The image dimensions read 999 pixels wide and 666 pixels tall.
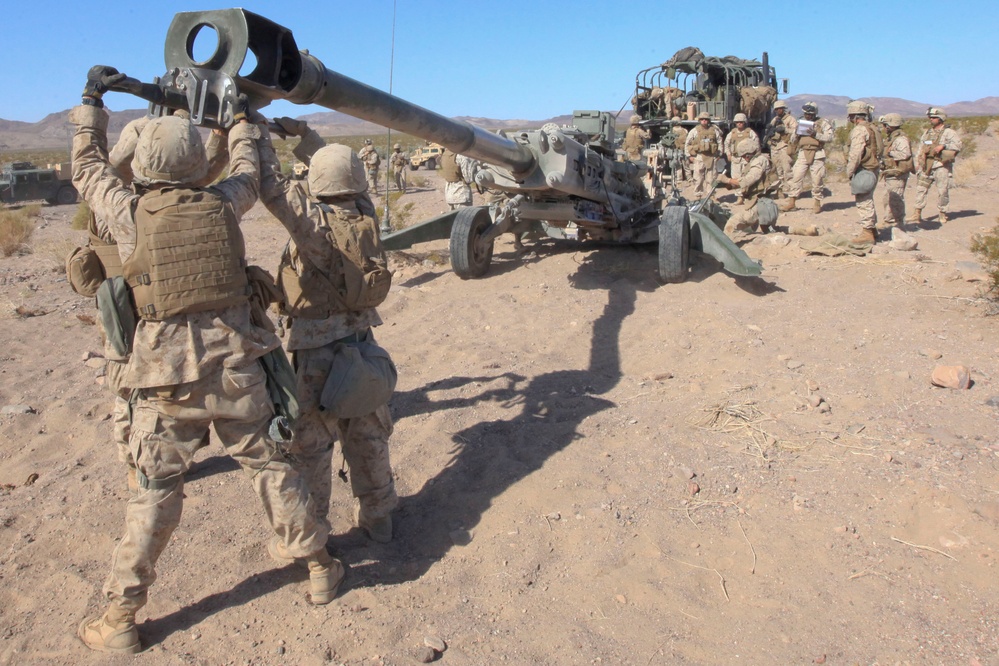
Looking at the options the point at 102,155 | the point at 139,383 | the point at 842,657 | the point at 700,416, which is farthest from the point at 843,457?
the point at 102,155

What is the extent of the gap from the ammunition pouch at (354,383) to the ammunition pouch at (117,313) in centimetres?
81

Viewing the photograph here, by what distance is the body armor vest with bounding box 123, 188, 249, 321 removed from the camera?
2.76m

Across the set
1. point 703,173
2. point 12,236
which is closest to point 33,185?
point 12,236

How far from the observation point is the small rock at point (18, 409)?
504 cm

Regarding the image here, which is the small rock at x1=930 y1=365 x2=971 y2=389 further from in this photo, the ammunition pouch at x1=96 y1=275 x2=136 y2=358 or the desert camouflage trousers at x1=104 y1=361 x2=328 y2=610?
the ammunition pouch at x1=96 y1=275 x2=136 y2=358

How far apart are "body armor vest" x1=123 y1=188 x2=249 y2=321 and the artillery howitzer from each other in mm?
532

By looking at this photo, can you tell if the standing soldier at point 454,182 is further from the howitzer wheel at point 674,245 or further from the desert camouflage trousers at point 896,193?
the desert camouflage trousers at point 896,193

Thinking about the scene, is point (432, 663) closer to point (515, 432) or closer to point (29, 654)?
point (29, 654)

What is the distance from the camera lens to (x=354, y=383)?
3.40 m

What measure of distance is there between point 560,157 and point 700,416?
2.99 m

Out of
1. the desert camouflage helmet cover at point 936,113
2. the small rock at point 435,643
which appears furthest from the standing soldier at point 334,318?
the desert camouflage helmet cover at point 936,113

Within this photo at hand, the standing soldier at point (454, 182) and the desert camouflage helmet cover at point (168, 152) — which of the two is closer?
the desert camouflage helmet cover at point (168, 152)

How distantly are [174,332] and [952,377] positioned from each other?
4.44 m

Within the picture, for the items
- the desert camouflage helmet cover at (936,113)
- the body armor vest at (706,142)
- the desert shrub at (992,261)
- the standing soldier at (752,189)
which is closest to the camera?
the desert shrub at (992,261)
